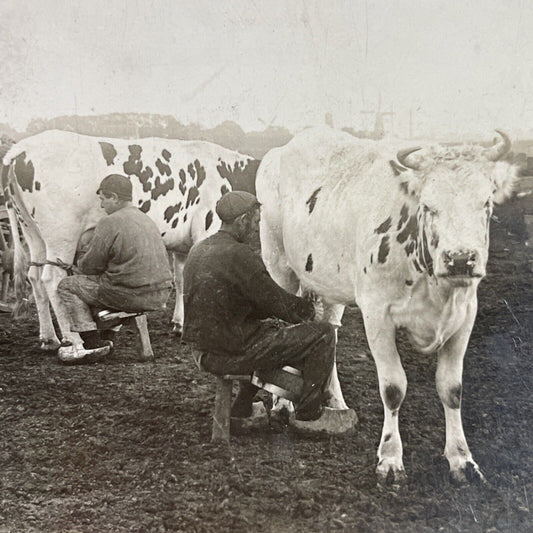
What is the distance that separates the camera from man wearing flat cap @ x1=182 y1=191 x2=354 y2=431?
238 cm

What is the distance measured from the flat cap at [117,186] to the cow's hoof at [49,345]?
75 cm

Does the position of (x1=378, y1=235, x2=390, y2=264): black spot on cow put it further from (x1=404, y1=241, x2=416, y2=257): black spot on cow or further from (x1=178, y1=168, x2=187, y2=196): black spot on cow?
(x1=178, y1=168, x2=187, y2=196): black spot on cow

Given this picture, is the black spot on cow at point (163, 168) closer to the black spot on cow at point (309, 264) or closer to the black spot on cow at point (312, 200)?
the black spot on cow at point (312, 200)

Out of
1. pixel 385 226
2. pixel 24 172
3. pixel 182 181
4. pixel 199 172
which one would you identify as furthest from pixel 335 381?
pixel 24 172

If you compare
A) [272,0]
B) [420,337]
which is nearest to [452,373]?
[420,337]

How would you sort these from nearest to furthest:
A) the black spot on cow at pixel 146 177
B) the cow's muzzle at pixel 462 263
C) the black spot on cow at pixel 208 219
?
the cow's muzzle at pixel 462 263 → the black spot on cow at pixel 208 219 → the black spot on cow at pixel 146 177

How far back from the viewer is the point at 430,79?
2.35 meters

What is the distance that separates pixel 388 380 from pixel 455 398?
0.24 metres

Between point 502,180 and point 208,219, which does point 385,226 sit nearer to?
point 502,180

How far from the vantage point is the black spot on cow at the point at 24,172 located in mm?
2898

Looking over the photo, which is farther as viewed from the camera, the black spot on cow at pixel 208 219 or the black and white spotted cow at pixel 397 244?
the black spot on cow at pixel 208 219

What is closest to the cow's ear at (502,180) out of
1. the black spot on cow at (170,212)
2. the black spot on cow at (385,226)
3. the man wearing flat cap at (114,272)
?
the black spot on cow at (385,226)

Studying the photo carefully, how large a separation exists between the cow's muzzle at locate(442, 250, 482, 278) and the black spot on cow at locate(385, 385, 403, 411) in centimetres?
56

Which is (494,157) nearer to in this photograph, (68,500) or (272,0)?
(272,0)
